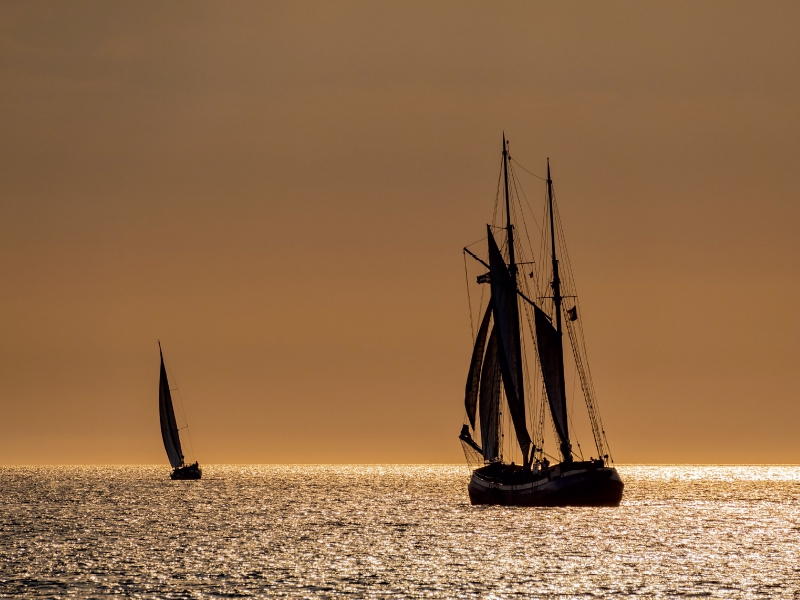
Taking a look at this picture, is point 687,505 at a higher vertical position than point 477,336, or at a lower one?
lower

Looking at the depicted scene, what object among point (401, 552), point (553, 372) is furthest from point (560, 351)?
point (401, 552)

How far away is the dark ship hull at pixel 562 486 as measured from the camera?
370ft

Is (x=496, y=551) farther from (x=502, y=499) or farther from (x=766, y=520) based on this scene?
(x=766, y=520)

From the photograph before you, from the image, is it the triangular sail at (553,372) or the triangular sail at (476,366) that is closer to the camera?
the triangular sail at (553,372)

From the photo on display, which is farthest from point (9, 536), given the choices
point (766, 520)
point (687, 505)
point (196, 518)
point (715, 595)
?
point (687, 505)

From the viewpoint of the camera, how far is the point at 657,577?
242 feet

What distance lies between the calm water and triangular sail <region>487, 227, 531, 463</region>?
8776 millimetres

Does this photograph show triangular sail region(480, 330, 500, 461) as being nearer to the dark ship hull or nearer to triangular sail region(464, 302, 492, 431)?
triangular sail region(464, 302, 492, 431)

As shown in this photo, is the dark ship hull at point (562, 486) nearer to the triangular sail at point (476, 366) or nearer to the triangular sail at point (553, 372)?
the triangular sail at point (553, 372)

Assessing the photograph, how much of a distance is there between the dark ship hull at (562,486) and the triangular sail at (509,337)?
2.55 m

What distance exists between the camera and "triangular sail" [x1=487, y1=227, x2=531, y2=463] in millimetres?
114812

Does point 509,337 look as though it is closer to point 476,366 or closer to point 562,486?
point 476,366

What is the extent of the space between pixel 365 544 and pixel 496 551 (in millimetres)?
11663

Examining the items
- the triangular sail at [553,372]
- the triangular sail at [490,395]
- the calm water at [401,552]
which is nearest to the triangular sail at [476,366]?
the triangular sail at [490,395]
